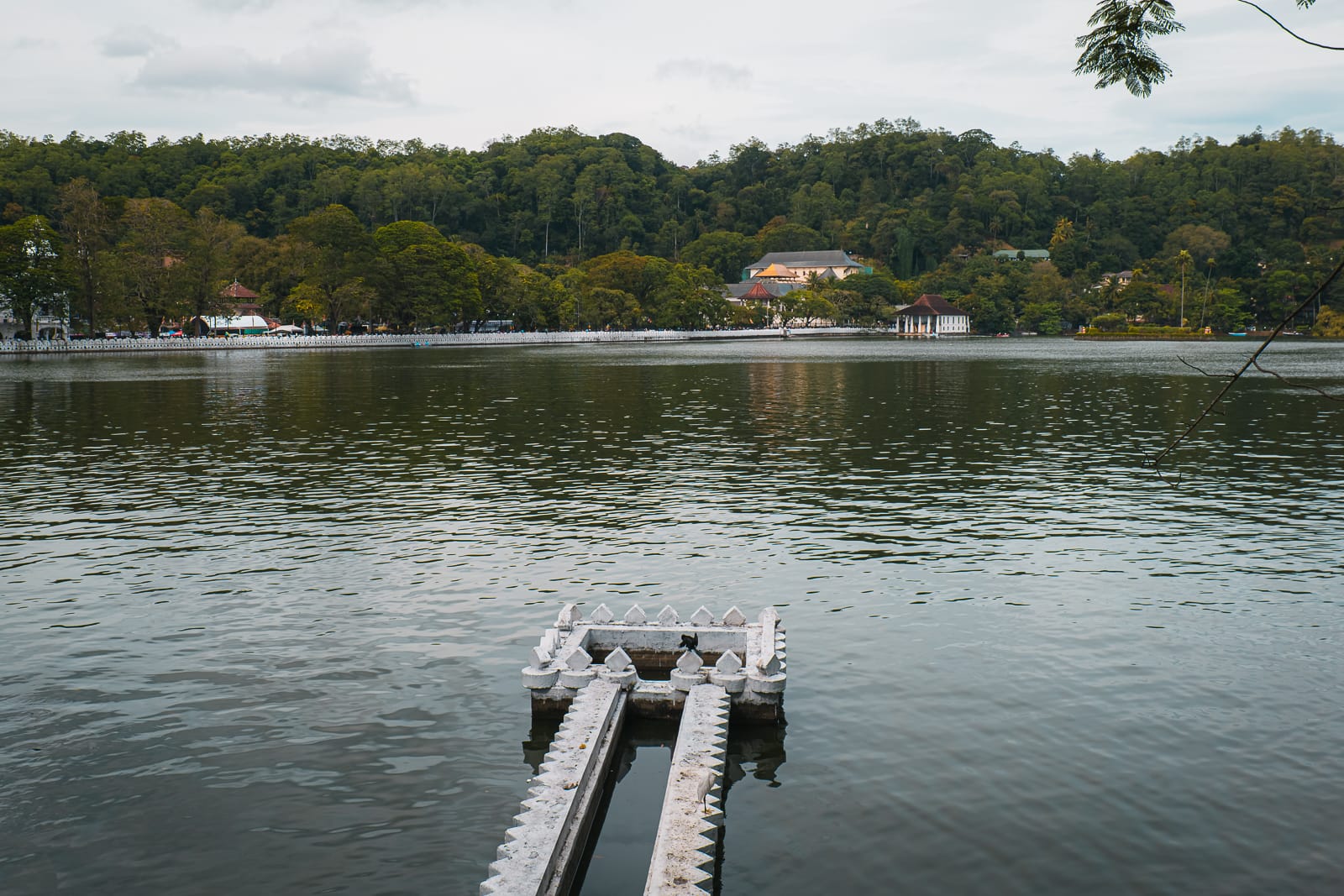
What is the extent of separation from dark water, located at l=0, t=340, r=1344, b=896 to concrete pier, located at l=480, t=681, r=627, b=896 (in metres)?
0.46

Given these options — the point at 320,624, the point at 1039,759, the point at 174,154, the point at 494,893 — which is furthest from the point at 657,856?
the point at 174,154

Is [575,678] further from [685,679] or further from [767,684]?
[767,684]

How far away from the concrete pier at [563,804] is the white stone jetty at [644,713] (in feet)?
0.04

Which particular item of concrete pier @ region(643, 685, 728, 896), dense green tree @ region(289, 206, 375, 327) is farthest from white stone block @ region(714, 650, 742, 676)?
dense green tree @ region(289, 206, 375, 327)

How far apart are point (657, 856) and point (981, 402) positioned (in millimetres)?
44374

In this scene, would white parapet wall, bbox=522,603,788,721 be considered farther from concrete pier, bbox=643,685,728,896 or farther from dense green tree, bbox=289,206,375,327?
dense green tree, bbox=289,206,375,327

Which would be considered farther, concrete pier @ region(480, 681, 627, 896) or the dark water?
the dark water

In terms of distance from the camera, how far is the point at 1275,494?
25.0 metres

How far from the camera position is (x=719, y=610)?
15516 mm

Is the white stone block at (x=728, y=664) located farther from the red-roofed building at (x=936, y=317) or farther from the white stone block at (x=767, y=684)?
the red-roofed building at (x=936, y=317)

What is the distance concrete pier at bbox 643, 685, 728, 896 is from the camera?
7.79 metres

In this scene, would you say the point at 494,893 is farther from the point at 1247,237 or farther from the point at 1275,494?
the point at 1247,237

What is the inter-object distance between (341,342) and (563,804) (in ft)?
403

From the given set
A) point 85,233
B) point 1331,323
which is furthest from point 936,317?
point 85,233
